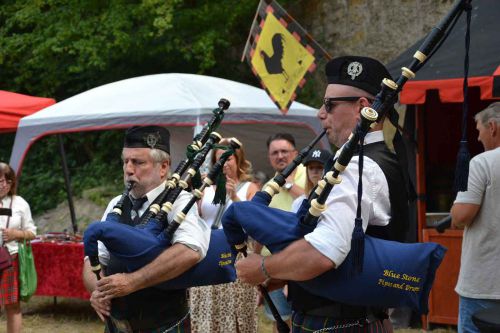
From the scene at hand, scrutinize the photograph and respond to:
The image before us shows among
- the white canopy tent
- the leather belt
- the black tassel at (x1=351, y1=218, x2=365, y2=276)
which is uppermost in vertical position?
the white canopy tent

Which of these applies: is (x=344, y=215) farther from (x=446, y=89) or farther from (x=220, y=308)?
(x=446, y=89)

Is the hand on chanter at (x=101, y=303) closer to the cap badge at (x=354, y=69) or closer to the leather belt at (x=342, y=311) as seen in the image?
the leather belt at (x=342, y=311)

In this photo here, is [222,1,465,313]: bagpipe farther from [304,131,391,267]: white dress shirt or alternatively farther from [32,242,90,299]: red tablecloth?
[32,242,90,299]: red tablecloth

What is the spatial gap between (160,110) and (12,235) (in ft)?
7.48

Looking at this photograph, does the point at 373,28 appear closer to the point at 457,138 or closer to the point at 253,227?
the point at 457,138

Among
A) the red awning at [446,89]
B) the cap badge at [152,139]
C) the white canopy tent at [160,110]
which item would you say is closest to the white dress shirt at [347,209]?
the cap badge at [152,139]

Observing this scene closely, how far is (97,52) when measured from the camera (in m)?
13.1

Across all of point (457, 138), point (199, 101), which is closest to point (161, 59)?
point (199, 101)

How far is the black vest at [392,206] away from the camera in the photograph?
7.99 ft

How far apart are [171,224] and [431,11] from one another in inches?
413

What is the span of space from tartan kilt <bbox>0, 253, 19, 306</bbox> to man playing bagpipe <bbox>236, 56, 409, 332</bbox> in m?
4.50

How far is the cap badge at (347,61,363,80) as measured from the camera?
2525 millimetres

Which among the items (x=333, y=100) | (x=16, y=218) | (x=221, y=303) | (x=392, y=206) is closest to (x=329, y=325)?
(x=392, y=206)

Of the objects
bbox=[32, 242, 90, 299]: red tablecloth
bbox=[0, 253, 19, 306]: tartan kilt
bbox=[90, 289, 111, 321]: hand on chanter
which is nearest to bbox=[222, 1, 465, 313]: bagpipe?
bbox=[90, 289, 111, 321]: hand on chanter
